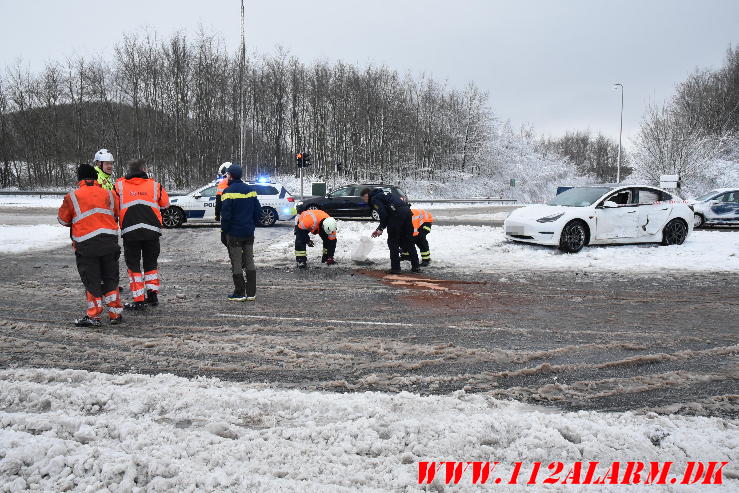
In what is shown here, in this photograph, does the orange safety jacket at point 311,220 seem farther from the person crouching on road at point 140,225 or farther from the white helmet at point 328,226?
the person crouching on road at point 140,225

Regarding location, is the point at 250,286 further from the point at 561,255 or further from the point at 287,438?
the point at 561,255

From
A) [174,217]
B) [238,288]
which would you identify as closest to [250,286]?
[238,288]

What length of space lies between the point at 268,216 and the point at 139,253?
10612mm

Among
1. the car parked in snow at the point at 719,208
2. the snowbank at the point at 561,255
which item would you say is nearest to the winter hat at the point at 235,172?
the snowbank at the point at 561,255

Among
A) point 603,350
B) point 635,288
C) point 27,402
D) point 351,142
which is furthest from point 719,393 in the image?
point 351,142

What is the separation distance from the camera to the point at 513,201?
141 feet

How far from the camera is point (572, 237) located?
436 inches

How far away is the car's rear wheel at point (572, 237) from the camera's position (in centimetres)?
1103

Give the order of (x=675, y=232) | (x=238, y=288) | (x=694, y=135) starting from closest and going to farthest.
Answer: (x=238, y=288) → (x=675, y=232) → (x=694, y=135)

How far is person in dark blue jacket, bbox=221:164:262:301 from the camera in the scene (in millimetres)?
6953

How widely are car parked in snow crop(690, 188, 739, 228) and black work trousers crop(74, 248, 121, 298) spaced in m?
18.3

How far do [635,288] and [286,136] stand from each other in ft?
150
